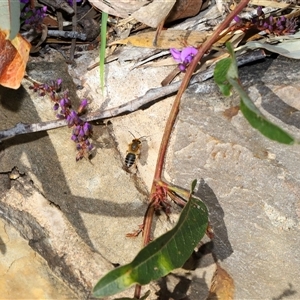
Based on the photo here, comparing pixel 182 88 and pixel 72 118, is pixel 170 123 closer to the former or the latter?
pixel 182 88

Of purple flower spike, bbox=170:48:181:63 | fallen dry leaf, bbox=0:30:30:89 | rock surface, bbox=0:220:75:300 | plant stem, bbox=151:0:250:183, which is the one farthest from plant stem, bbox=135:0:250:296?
fallen dry leaf, bbox=0:30:30:89

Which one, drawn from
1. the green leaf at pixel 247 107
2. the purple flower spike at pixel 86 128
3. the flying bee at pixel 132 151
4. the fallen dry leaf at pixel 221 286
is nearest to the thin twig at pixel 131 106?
the purple flower spike at pixel 86 128

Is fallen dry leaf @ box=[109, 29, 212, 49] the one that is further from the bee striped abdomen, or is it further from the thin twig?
the bee striped abdomen

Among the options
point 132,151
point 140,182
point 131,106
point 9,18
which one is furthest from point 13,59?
point 140,182

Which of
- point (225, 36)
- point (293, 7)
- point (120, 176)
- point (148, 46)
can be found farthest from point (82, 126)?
point (293, 7)

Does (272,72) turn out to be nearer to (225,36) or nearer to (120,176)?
(225,36)
